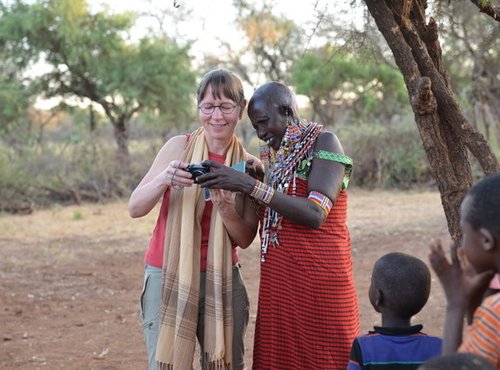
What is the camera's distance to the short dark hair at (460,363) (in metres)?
1.51

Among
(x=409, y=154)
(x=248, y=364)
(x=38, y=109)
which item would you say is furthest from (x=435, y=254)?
(x=38, y=109)

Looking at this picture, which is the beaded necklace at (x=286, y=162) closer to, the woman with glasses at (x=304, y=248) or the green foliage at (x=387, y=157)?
the woman with glasses at (x=304, y=248)

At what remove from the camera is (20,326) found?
5.74m

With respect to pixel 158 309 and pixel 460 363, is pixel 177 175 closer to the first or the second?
pixel 158 309

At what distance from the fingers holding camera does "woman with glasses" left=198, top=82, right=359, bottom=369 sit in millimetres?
261

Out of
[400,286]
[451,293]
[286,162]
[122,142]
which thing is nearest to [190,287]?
[286,162]

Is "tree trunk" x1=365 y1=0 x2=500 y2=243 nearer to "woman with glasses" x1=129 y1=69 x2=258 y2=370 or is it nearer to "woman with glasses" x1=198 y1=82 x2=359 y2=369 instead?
"woman with glasses" x1=198 y1=82 x2=359 y2=369

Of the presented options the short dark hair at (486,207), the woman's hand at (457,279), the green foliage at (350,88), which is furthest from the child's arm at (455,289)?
the green foliage at (350,88)

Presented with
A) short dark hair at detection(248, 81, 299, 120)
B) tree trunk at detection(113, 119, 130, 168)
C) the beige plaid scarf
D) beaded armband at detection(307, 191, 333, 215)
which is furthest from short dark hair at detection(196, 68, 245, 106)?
tree trunk at detection(113, 119, 130, 168)

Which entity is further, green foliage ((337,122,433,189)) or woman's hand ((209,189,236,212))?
green foliage ((337,122,433,189))

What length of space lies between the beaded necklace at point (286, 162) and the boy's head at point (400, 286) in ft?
Result: 1.71

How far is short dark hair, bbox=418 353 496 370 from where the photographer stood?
151 cm

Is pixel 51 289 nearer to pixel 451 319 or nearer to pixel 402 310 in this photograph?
pixel 402 310

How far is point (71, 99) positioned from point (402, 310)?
15088 millimetres
